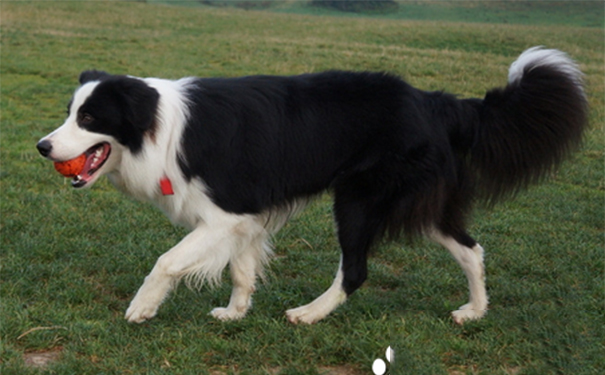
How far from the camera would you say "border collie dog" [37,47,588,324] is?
414 cm

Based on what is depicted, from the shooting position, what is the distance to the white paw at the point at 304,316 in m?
4.32

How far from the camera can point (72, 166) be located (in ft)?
13.3

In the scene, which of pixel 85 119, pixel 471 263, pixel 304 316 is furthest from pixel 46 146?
pixel 471 263

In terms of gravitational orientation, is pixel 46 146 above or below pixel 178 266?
above

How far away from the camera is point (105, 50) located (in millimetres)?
18672

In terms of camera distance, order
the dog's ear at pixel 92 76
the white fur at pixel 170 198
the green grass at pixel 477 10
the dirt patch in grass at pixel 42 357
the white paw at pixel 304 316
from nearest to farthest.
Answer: the dirt patch in grass at pixel 42 357, the white fur at pixel 170 198, the dog's ear at pixel 92 76, the white paw at pixel 304 316, the green grass at pixel 477 10

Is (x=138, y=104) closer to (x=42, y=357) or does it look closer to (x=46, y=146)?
(x=46, y=146)

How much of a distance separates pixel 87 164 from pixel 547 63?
2.78 m

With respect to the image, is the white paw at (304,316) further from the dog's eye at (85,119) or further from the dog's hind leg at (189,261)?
the dog's eye at (85,119)

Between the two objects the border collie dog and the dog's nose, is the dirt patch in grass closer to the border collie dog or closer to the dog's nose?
the border collie dog

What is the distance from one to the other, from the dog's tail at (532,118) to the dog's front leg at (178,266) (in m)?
1.69

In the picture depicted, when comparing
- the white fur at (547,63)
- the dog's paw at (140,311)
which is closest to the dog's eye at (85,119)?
the dog's paw at (140,311)

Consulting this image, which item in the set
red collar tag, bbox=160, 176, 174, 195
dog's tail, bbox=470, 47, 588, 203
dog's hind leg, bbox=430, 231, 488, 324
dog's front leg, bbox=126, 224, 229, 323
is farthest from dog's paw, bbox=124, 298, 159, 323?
dog's tail, bbox=470, 47, 588, 203

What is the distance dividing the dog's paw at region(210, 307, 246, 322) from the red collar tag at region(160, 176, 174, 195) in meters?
0.85
